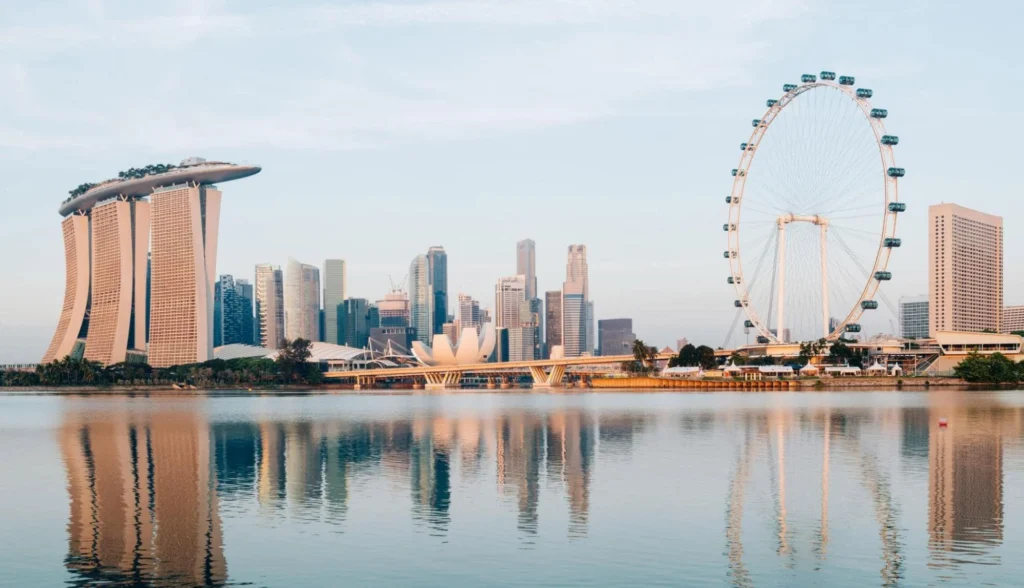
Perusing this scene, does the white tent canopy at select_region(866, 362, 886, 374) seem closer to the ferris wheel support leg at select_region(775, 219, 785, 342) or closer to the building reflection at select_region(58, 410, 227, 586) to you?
the ferris wheel support leg at select_region(775, 219, 785, 342)

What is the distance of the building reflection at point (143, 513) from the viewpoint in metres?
22.1

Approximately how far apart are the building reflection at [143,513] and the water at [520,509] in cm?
11

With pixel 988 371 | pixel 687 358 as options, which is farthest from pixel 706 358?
pixel 988 371

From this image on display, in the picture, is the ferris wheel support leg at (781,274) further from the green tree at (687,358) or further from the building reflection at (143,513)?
the building reflection at (143,513)

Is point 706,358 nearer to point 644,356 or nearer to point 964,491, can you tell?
point 644,356

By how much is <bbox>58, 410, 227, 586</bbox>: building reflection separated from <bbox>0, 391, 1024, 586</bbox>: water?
11cm

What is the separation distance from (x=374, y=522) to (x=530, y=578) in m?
7.34

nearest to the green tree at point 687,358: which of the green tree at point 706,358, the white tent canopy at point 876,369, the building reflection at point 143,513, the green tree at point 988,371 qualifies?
the green tree at point 706,358

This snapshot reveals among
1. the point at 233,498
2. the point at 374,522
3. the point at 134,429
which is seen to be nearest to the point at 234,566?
the point at 374,522

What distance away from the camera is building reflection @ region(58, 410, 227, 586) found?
72.6ft

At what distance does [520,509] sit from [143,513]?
10246 mm

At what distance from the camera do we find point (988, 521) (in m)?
27.1

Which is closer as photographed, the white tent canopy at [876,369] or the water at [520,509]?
the water at [520,509]

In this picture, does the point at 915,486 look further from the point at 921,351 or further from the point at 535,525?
the point at 921,351
